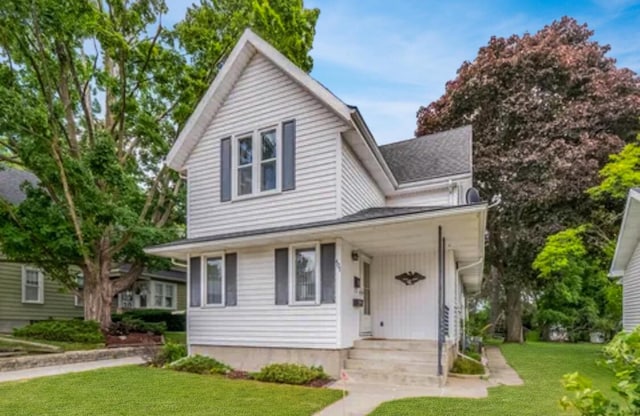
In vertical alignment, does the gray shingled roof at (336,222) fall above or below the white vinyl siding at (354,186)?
below

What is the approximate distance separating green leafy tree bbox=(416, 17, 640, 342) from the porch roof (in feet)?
31.2

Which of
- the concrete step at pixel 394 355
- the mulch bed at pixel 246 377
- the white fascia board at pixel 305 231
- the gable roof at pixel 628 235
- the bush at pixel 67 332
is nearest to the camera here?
the white fascia board at pixel 305 231

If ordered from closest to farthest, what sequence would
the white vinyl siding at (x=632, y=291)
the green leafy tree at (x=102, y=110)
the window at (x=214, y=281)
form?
1. the window at (x=214, y=281)
2. the green leafy tree at (x=102, y=110)
3. the white vinyl siding at (x=632, y=291)

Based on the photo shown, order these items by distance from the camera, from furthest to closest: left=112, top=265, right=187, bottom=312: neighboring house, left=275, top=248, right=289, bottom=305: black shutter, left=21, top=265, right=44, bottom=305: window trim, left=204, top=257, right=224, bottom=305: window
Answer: left=112, top=265, right=187, bottom=312: neighboring house < left=21, top=265, right=44, bottom=305: window trim < left=204, top=257, right=224, bottom=305: window < left=275, top=248, right=289, bottom=305: black shutter

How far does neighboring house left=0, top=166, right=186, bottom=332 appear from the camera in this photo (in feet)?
58.0

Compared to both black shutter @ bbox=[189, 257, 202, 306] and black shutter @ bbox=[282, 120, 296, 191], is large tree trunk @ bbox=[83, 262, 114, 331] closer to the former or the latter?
black shutter @ bbox=[189, 257, 202, 306]

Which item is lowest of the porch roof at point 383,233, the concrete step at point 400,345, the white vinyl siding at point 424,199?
the concrete step at point 400,345

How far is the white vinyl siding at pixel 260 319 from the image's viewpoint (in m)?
9.17

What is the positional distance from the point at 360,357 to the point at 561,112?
16.2 metres

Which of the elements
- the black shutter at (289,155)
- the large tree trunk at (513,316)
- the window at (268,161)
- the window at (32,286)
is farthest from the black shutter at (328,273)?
the large tree trunk at (513,316)

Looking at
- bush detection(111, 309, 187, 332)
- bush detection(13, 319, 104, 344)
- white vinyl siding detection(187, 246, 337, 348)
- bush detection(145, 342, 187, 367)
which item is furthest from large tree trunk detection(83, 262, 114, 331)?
bush detection(111, 309, 187, 332)

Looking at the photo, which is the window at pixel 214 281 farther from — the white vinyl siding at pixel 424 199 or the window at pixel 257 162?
the white vinyl siding at pixel 424 199

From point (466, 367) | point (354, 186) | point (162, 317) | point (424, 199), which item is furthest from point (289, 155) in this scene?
point (162, 317)

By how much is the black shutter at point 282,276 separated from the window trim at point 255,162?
1.53 meters
